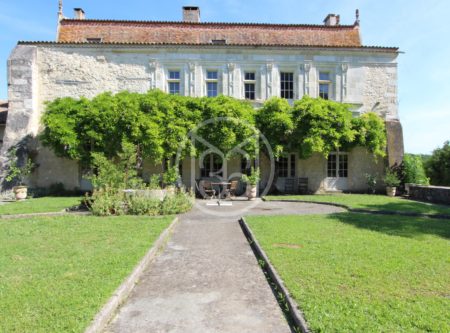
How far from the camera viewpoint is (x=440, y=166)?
71.0 ft

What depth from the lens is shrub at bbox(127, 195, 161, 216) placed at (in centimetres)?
1019

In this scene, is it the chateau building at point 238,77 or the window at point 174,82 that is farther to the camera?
the window at point 174,82

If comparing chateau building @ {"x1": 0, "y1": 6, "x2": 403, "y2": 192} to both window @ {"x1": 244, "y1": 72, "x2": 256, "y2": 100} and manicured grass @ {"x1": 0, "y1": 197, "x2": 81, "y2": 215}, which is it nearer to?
window @ {"x1": 244, "y1": 72, "x2": 256, "y2": 100}

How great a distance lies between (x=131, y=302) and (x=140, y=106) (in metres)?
13.0

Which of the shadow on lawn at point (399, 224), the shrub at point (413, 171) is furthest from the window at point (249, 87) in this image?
the shadow on lawn at point (399, 224)

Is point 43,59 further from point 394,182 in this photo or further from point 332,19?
point 394,182

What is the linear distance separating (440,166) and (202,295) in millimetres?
23111

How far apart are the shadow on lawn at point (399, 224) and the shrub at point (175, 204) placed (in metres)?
4.94

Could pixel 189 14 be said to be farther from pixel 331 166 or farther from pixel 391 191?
pixel 391 191

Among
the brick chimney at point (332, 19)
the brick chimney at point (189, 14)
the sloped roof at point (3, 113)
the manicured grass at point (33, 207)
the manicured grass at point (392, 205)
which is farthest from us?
the brick chimney at point (332, 19)

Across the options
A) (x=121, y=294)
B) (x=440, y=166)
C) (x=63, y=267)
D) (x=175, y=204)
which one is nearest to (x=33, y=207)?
(x=175, y=204)

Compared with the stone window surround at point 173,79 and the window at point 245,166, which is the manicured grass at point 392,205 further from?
the stone window surround at point 173,79

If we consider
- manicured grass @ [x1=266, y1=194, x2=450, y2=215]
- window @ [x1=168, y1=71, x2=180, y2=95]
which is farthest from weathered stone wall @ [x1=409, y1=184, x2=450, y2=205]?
window @ [x1=168, y1=71, x2=180, y2=95]

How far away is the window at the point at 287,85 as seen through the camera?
734 inches
